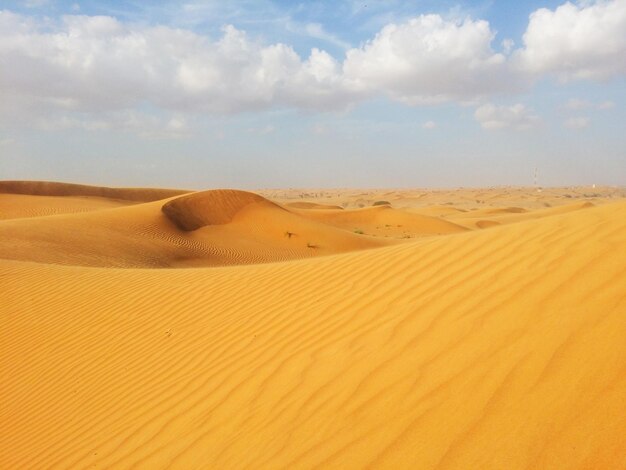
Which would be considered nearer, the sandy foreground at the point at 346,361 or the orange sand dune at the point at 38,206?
the sandy foreground at the point at 346,361

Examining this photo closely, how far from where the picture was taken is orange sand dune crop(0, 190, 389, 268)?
13.8 meters

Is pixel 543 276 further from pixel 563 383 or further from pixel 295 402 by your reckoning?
pixel 295 402

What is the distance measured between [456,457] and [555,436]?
16.8 inches

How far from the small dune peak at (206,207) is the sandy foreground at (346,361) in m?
14.5

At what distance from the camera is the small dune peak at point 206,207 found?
72.2ft

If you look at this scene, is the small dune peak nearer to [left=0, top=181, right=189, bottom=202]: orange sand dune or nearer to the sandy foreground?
the sandy foreground

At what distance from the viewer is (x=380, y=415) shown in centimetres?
274

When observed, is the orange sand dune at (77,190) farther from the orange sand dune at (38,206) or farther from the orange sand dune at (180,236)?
the orange sand dune at (180,236)

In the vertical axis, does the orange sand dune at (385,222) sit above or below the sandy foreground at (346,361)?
below

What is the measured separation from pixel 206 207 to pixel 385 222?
12.9 metres

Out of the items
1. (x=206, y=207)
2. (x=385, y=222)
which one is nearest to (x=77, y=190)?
(x=206, y=207)

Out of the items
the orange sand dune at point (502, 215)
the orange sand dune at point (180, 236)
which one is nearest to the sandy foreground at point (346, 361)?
the orange sand dune at point (180, 236)

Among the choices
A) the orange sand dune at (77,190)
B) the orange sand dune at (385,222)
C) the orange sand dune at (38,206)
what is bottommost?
the orange sand dune at (385,222)

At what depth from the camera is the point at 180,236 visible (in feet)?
64.7
